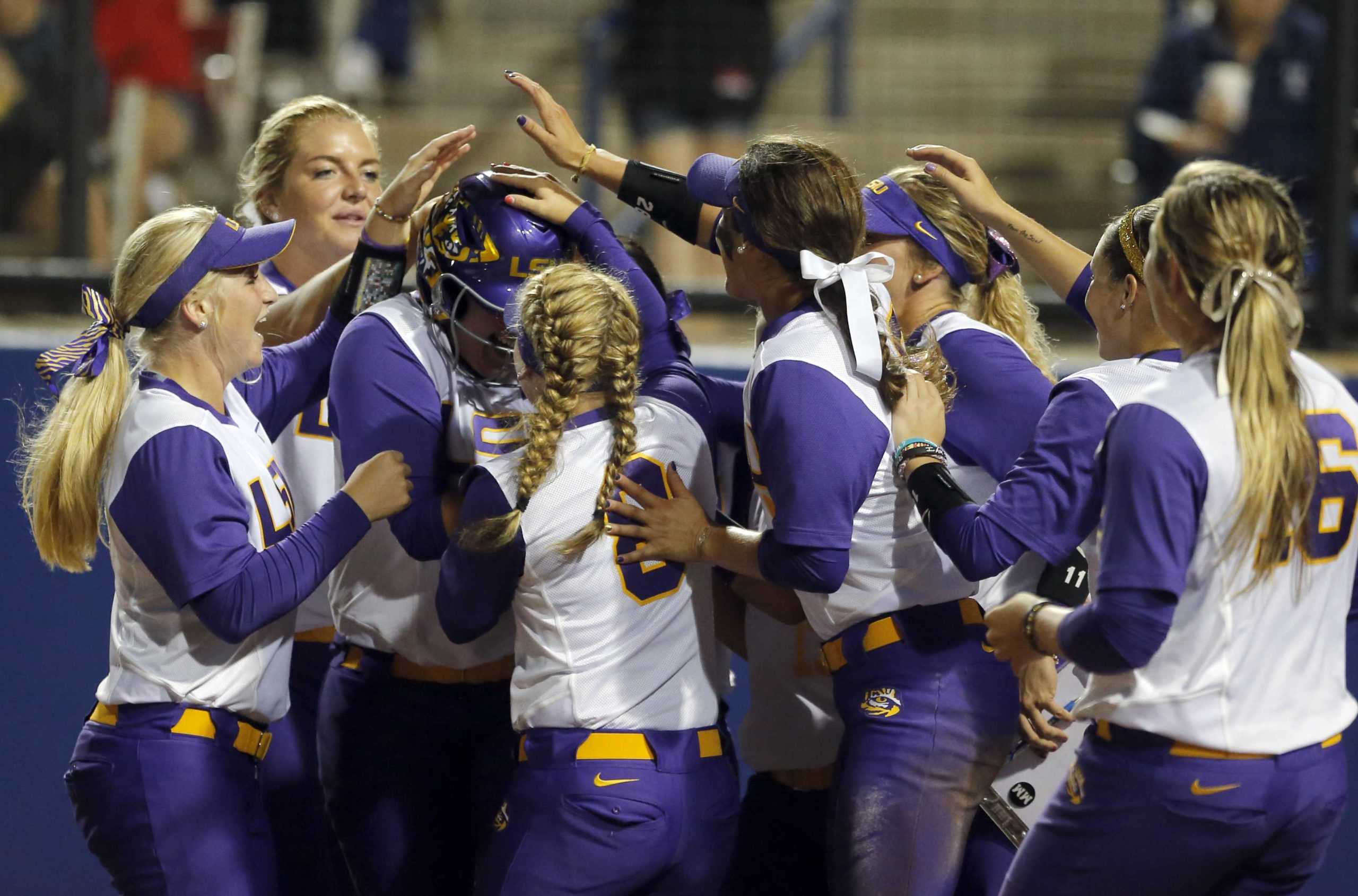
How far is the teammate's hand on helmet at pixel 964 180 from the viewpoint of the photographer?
270cm

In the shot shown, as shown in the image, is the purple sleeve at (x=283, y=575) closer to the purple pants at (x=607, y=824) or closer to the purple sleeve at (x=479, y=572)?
the purple sleeve at (x=479, y=572)

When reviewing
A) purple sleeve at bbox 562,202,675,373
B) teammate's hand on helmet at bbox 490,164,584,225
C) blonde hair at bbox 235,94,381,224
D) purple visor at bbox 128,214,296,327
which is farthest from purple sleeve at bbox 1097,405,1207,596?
blonde hair at bbox 235,94,381,224

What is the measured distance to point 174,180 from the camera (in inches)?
214

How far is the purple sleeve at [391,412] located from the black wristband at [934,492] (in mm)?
823

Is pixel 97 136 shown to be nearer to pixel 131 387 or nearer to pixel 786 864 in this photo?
pixel 131 387

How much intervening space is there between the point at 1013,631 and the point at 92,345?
1520 mm

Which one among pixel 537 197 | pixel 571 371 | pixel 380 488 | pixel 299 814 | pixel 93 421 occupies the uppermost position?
pixel 537 197

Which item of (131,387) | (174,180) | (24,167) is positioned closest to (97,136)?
(24,167)

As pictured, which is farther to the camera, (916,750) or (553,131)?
(553,131)

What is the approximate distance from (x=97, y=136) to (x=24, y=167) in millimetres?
243

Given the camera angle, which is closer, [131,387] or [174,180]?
[131,387]

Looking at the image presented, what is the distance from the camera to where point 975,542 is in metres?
2.21

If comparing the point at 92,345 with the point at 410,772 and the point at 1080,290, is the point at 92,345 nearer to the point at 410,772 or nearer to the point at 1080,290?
the point at 410,772

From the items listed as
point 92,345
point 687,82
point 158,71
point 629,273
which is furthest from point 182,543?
point 158,71
